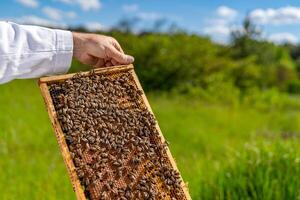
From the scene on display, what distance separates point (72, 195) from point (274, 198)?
2345mm

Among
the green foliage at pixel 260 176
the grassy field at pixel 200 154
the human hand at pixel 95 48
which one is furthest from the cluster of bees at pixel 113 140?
the grassy field at pixel 200 154

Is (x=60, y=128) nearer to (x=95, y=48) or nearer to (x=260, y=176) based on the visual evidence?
(x=95, y=48)

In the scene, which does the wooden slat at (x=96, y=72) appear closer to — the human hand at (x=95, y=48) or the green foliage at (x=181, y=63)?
the human hand at (x=95, y=48)

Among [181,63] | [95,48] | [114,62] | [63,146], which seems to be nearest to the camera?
[63,146]

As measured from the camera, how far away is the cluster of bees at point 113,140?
3.58 meters

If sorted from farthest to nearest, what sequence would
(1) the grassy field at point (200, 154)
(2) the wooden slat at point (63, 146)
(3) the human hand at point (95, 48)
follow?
(1) the grassy field at point (200, 154)
(3) the human hand at point (95, 48)
(2) the wooden slat at point (63, 146)

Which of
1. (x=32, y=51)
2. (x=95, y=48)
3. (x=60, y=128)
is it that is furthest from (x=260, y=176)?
(x=32, y=51)

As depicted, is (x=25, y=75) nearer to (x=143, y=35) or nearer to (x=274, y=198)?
(x=274, y=198)

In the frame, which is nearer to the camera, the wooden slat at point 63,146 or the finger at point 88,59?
the wooden slat at point 63,146

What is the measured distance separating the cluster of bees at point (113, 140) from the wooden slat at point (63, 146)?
1.5 inches

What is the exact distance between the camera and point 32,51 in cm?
361

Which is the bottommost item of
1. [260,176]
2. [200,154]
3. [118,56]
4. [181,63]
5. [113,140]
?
[181,63]

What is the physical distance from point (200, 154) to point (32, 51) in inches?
346

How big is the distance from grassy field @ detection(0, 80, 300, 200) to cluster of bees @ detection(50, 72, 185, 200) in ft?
7.88
